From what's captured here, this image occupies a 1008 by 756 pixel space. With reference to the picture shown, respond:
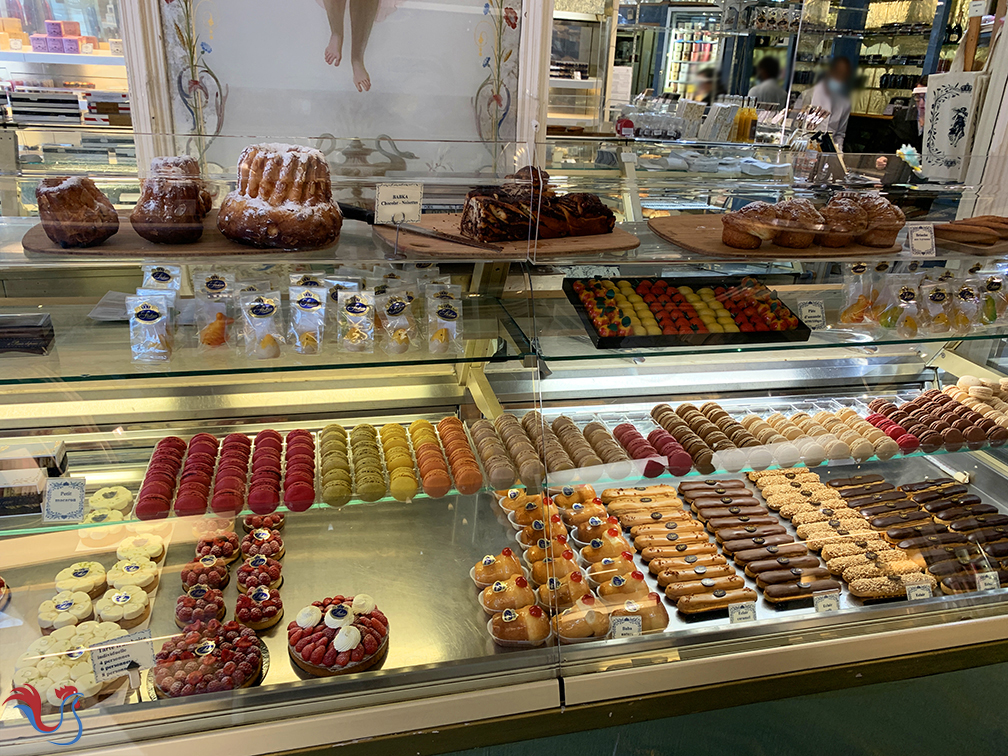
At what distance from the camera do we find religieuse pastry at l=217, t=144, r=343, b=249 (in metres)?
1.89

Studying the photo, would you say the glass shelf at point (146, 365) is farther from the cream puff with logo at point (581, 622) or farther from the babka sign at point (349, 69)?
the babka sign at point (349, 69)

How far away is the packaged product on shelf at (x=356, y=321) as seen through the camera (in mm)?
2127

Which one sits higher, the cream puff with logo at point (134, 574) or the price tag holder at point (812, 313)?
the price tag holder at point (812, 313)

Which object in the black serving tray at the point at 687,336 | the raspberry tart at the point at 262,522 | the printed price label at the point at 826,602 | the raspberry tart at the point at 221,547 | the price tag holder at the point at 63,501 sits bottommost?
the printed price label at the point at 826,602

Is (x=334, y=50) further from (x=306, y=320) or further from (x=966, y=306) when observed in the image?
(x=966, y=306)

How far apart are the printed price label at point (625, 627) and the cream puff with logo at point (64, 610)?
1665 mm

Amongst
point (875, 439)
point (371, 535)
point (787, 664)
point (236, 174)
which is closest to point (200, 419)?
point (371, 535)

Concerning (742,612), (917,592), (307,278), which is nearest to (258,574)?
(307,278)

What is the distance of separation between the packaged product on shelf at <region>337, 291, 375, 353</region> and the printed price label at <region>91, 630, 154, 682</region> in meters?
Result: 1.06

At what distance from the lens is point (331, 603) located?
2.22 metres

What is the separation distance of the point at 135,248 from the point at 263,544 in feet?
3.72

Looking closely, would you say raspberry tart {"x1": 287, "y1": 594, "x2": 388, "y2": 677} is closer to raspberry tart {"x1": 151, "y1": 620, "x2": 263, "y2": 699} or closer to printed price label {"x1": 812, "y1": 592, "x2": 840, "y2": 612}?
raspberry tart {"x1": 151, "y1": 620, "x2": 263, "y2": 699}

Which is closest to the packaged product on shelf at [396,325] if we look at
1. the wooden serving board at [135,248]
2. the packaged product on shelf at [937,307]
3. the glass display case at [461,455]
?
the glass display case at [461,455]

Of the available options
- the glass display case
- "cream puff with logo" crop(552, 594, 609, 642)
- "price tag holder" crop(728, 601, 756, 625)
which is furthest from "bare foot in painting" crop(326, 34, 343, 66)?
"price tag holder" crop(728, 601, 756, 625)
